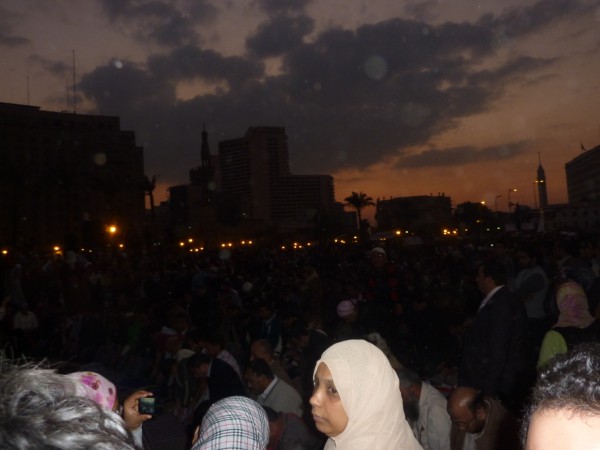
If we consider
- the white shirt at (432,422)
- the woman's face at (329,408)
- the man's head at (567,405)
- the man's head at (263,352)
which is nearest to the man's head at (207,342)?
the man's head at (263,352)

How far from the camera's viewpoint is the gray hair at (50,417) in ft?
2.99

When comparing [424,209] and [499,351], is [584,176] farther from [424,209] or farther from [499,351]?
[499,351]

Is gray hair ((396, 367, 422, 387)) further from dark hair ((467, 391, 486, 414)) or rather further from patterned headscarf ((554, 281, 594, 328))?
patterned headscarf ((554, 281, 594, 328))

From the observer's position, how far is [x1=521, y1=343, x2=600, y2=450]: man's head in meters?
0.98

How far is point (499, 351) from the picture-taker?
428 cm

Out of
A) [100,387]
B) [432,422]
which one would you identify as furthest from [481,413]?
[100,387]

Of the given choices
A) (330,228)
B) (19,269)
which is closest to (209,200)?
(330,228)

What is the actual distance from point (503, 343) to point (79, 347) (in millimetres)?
9785

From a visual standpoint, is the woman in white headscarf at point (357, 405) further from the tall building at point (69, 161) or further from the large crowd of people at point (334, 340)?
the tall building at point (69, 161)

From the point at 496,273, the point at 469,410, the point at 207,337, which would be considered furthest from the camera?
the point at 207,337

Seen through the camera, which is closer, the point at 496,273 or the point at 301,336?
the point at 496,273

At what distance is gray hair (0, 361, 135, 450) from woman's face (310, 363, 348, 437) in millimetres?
1627

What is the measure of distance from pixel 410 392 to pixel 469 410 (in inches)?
24.7

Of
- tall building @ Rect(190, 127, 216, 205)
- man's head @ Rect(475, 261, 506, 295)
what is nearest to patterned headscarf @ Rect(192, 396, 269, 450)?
man's head @ Rect(475, 261, 506, 295)
